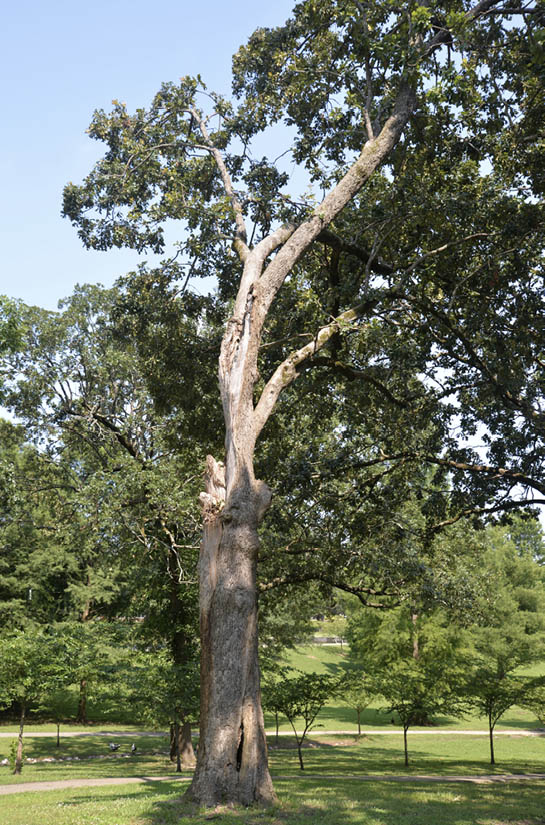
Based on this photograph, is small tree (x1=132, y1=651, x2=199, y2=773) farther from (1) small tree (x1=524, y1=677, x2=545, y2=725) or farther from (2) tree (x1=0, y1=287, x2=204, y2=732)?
(1) small tree (x1=524, y1=677, x2=545, y2=725)

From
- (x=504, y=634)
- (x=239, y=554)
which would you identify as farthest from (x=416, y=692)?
(x=239, y=554)

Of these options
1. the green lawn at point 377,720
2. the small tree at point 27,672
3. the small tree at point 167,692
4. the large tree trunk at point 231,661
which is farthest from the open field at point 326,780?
the small tree at point 27,672

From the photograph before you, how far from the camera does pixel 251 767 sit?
7090 mm

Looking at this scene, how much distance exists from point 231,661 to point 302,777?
930 centimetres

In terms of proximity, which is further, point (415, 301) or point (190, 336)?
point (190, 336)

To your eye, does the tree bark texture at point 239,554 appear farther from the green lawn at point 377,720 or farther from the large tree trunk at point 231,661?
the green lawn at point 377,720

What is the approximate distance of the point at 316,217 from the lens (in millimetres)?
9969

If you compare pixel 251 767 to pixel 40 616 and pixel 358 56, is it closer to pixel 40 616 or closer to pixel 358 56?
pixel 358 56

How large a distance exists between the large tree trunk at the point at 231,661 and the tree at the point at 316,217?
0.07ft

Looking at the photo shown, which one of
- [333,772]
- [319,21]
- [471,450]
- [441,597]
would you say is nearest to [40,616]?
[333,772]

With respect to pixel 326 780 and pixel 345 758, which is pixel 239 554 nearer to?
pixel 326 780

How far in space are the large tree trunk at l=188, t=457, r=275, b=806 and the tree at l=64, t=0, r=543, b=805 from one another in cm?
2

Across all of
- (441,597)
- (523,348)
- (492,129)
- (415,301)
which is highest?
(492,129)

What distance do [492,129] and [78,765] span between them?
2030 centimetres
